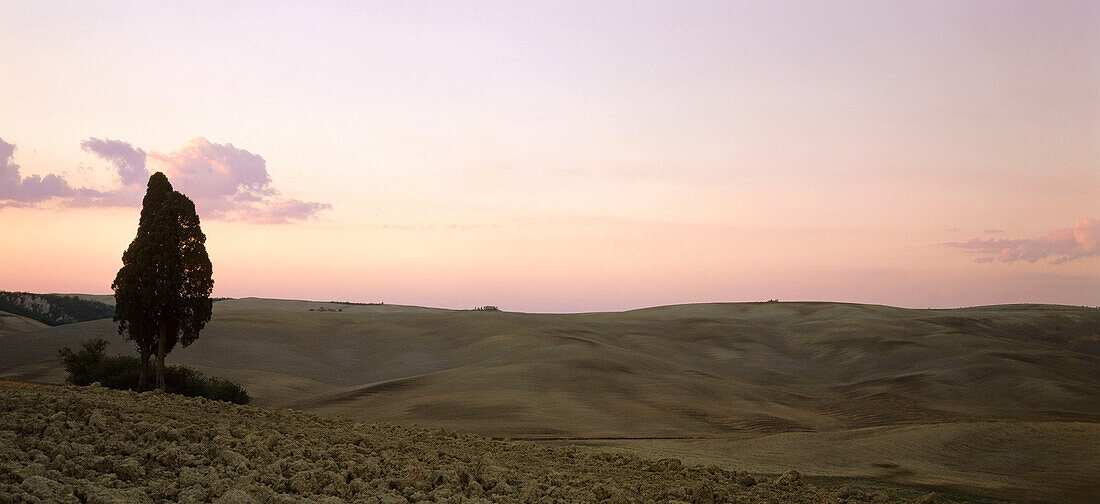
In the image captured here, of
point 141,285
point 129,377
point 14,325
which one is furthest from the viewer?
point 14,325

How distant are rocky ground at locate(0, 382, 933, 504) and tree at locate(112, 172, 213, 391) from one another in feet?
55.1

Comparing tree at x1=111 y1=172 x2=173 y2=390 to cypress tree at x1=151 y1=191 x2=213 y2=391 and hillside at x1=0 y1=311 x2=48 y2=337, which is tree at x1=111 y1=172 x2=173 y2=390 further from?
hillside at x1=0 y1=311 x2=48 y2=337

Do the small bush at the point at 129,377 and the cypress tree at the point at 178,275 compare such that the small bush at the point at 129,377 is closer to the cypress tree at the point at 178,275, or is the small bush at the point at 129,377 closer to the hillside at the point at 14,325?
the cypress tree at the point at 178,275

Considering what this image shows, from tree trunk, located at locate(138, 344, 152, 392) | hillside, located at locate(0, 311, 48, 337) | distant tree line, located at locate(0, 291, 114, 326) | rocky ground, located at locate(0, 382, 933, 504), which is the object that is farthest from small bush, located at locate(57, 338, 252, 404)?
distant tree line, located at locate(0, 291, 114, 326)

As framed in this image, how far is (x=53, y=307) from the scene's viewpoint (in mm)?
115625

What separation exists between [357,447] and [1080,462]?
66.5 ft

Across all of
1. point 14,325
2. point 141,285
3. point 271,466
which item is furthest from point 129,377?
point 14,325

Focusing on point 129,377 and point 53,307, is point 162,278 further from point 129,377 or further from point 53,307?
point 53,307

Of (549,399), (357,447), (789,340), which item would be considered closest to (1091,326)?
(789,340)

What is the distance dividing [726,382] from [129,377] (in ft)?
109

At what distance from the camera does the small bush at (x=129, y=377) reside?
3566 cm

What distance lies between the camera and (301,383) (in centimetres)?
4594

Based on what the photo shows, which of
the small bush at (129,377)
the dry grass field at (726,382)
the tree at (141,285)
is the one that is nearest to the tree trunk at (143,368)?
the tree at (141,285)

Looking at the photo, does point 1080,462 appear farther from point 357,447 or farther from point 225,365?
point 225,365
